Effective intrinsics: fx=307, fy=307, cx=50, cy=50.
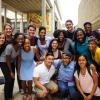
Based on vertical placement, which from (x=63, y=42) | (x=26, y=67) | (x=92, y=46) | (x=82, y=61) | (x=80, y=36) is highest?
(x=80, y=36)

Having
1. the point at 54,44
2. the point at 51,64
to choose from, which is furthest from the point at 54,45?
the point at 51,64

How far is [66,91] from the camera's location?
20.7 ft

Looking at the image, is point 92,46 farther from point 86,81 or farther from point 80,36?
point 86,81

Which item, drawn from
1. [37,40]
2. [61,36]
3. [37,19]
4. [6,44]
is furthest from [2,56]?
[37,19]

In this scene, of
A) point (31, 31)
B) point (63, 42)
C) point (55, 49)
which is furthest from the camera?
point (63, 42)

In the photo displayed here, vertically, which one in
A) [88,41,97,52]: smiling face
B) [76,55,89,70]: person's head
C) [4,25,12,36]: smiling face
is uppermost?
[4,25,12,36]: smiling face

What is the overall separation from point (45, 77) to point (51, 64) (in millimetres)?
290

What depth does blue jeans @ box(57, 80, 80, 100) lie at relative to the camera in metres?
6.02

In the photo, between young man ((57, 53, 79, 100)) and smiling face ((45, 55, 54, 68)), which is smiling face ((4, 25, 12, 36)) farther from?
young man ((57, 53, 79, 100))

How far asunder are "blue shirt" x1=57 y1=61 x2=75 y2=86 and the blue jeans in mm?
83

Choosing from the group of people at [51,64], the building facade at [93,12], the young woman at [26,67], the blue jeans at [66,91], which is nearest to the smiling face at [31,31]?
the group of people at [51,64]

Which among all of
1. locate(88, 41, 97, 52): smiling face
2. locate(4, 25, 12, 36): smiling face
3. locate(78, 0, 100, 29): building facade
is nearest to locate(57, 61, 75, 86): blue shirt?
locate(88, 41, 97, 52): smiling face

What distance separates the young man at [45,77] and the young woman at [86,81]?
559 mm

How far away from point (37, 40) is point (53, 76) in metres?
0.89
